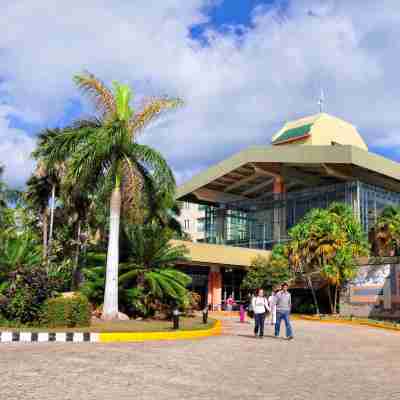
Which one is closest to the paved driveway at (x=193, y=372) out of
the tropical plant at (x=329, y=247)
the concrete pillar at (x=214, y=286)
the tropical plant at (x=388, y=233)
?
the tropical plant at (x=329, y=247)

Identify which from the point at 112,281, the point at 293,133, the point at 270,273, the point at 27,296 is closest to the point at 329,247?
the point at 270,273

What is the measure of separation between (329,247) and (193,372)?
23872 mm

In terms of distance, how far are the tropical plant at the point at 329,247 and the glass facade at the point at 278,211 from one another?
8.07 metres

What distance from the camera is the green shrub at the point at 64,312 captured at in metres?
15.7

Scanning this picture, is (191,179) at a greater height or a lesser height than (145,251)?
greater

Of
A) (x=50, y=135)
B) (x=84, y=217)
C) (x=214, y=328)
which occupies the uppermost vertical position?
(x=50, y=135)

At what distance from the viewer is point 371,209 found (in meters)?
42.2

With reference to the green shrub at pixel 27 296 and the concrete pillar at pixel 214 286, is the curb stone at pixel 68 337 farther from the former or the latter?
the concrete pillar at pixel 214 286

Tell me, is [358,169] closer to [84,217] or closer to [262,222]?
[262,222]

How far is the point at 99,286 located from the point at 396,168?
28043mm

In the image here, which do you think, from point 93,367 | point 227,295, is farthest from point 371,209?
point 93,367

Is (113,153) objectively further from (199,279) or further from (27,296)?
(199,279)

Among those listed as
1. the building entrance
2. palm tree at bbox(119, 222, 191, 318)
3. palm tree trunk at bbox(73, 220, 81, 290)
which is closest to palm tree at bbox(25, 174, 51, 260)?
palm tree trunk at bbox(73, 220, 81, 290)

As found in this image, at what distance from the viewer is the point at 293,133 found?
58.5 meters
